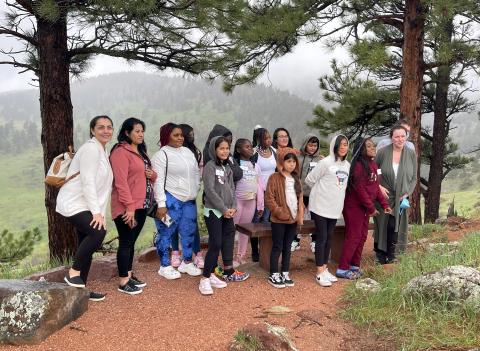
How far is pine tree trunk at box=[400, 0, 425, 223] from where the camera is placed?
7.09 metres

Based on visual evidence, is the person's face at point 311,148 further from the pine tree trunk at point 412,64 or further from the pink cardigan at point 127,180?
the pine tree trunk at point 412,64

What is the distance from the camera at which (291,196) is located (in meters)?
4.16

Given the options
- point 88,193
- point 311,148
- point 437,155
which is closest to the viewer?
point 88,193

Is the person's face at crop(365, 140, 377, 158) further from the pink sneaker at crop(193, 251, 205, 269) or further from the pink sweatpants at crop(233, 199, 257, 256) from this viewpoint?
the pink sneaker at crop(193, 251, 205, 269)

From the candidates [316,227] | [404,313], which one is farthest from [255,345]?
[316,227]

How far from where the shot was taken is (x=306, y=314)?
347 centimetres

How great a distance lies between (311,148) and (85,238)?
2850mm

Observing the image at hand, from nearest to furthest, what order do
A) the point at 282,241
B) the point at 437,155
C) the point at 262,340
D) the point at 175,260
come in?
the point at 262,340, the point at 282,241, the point at 175,260, the point at 437,155

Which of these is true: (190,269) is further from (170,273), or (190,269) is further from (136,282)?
(136,282)

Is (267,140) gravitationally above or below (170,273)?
above

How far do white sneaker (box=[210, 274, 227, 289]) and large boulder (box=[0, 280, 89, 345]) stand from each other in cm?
131

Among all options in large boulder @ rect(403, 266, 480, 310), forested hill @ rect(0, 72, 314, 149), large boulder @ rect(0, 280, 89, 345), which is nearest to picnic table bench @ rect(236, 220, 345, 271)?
large boulder @ rect(403, 266, 480, 310)

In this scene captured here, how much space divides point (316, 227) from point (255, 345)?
1835 millimetres

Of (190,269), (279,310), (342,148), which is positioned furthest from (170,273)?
(342,148)
